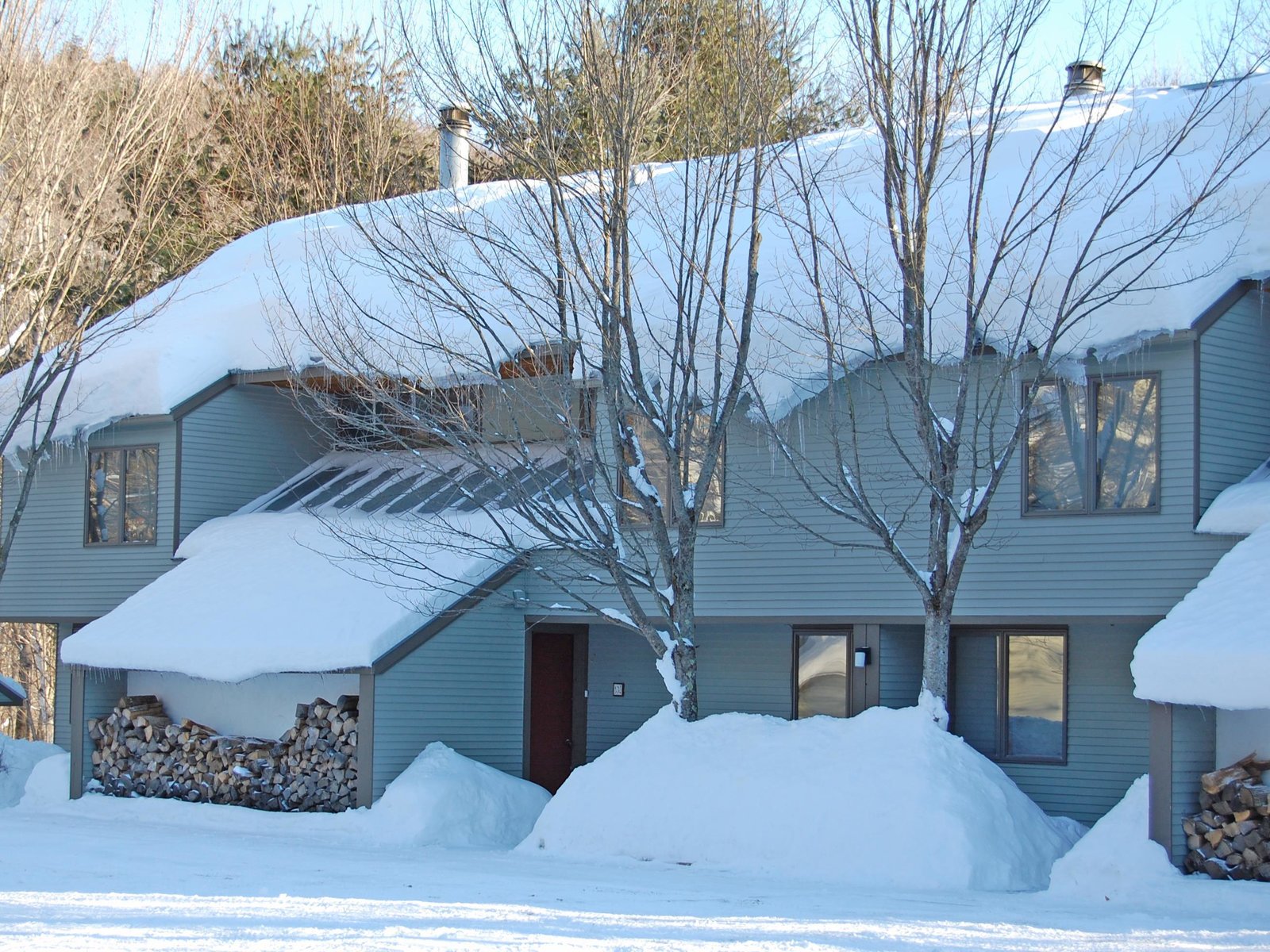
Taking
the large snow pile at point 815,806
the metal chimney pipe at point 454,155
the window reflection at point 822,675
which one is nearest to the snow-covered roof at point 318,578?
the large snow pile at point 815,806

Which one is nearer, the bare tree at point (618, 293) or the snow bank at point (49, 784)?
the bare tree at point (618, 293)

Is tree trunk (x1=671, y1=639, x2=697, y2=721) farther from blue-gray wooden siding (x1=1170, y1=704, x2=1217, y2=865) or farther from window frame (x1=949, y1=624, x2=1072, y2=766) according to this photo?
blue-gray wooden siding (x1=1170, y1=704, x2=1217, y2=865)

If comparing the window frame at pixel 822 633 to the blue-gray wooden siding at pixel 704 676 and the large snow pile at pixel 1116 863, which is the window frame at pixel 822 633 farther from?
A: the large snow pile at pixel 1116 863

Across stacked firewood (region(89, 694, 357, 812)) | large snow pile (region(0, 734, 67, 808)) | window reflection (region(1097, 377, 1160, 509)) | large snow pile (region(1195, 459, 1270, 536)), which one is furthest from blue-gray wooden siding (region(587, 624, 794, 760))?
large snow pile (region(0, 734, 67, 808))

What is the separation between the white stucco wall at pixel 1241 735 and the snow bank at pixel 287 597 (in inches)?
272

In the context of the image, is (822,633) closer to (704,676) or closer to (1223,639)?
(704,676)

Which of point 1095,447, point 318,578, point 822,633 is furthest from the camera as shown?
point 318,578

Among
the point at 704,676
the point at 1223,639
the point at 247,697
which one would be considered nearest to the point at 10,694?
the point at 247,697

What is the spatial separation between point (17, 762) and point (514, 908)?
12.7 meters

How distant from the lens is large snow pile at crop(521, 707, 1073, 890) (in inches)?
484

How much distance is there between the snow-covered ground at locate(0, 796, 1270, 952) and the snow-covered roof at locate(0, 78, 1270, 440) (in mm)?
4714

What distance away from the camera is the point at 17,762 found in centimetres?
2073

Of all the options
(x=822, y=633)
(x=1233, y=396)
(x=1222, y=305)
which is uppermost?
(x=1222, y=305)

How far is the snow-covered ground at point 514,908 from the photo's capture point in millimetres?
8805
